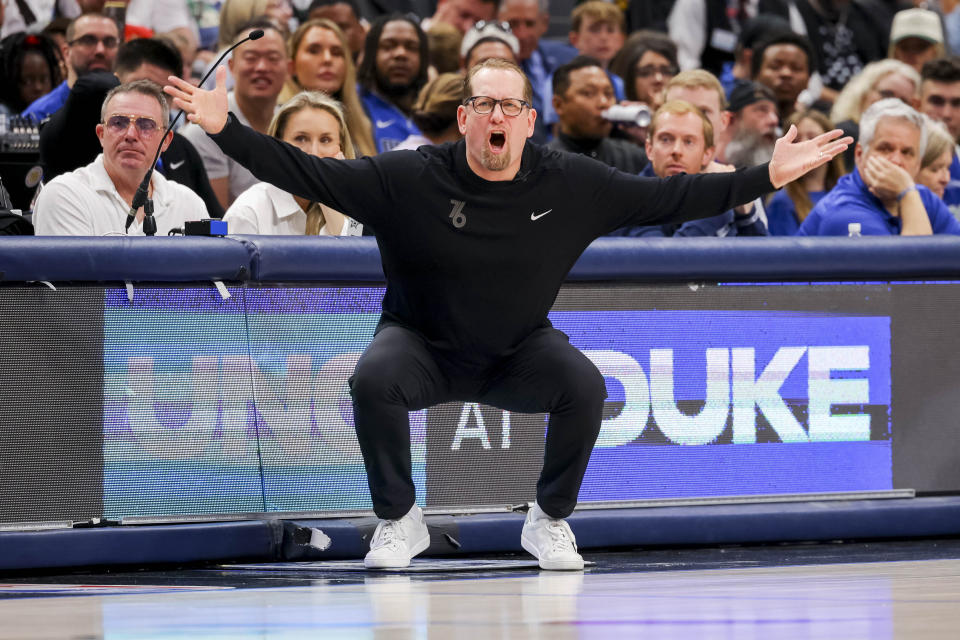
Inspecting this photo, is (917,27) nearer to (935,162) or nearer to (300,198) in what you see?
(935,162)

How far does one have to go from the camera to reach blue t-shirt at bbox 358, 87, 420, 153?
8164 millimetres

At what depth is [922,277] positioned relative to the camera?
587 centimetres

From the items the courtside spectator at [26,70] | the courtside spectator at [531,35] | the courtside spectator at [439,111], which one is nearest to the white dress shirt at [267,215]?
the courtside spectator at [439,111]

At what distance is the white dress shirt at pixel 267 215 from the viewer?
240 inches

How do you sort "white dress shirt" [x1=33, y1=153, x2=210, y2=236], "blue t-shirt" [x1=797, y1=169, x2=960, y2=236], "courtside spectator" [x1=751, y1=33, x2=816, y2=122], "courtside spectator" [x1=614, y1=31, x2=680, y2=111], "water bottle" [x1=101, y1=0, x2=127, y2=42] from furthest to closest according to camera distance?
"courtside spectator" [x1=751, y1=33, x2=816, y2=122] < "courtside spectator" [x1=614, y1=31, x2=680, y2=111] < "water bottle" [x1=101, y1=0, x2=127, y2=42] < "blue t-shirt" [x1=797, y1=169, x2=960, y2=236] < "white dress shirt" [x1=33, y1=153, x2=210, y2=236]

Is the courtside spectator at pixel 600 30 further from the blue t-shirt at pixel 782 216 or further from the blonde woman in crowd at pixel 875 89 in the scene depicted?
the blue t-shirt at pixel 782 216

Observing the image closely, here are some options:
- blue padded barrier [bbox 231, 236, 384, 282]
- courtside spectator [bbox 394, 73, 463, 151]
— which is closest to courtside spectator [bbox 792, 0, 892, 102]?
courtside spectator [bbox 394, 73, 463, 151]

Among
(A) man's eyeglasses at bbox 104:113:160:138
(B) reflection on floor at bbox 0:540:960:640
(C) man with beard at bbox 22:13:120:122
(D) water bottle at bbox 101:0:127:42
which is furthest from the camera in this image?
(D) water bottle at bbox 101:0:127:42

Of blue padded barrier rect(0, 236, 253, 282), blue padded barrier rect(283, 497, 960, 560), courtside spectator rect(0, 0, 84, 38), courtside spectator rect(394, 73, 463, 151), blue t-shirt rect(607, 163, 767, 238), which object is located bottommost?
blue padded barrier rect(283, 497, 960, 560)

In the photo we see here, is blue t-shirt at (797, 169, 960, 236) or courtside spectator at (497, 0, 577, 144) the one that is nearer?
blue t-shirt at (797, 169, 960, 236)

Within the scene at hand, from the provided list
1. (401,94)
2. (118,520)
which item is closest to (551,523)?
(118,520)

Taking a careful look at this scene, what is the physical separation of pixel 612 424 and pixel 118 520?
73.4 inches

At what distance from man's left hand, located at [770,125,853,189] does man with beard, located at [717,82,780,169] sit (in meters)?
3.29

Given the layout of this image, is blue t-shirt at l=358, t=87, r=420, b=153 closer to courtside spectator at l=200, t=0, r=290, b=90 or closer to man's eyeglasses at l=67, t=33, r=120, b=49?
courtside spectator at l=200, t=0, r=290, b=90
